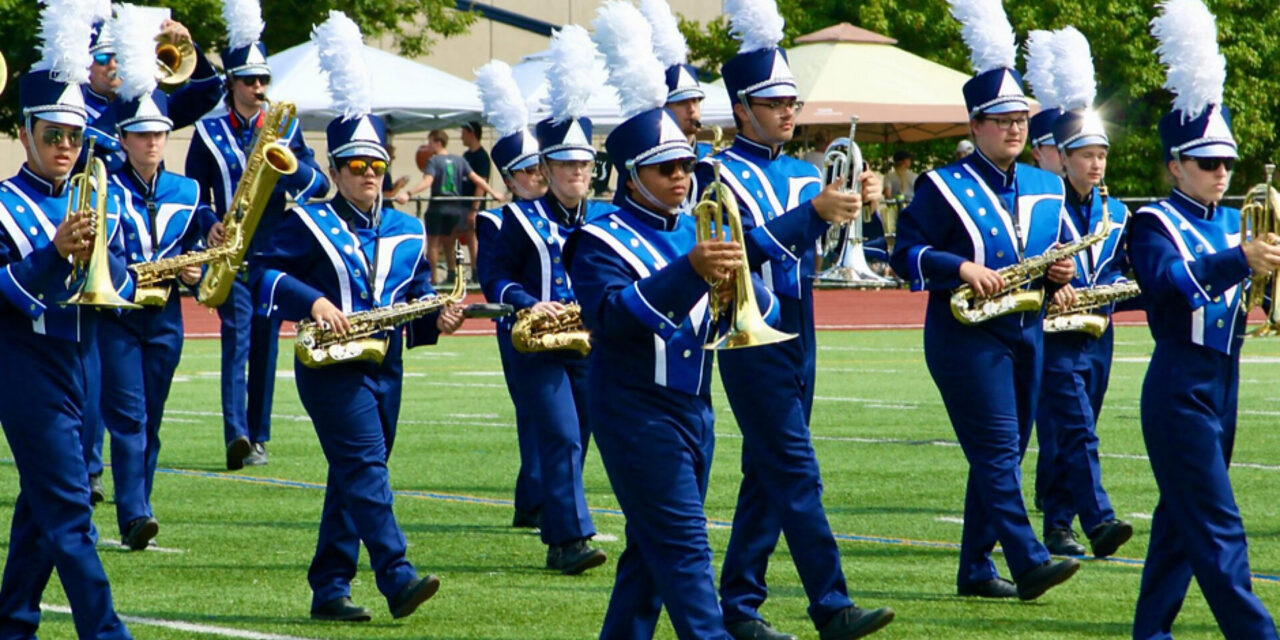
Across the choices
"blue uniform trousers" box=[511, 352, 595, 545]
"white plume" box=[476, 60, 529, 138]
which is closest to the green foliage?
"white plume" box=[476, 60, 529, 138]

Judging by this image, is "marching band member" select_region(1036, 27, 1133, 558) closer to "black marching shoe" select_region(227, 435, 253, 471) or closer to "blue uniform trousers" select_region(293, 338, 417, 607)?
"blue uniform trousers" select_region(293, 338, 417, 607)

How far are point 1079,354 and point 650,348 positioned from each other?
3.91 meters

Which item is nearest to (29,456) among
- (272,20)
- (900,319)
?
(900,319)

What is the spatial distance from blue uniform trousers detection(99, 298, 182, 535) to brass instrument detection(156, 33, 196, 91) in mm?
1594

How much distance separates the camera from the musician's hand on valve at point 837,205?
6.41 meters

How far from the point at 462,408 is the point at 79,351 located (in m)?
8.90

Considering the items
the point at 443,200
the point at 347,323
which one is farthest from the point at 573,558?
the point at 443,200

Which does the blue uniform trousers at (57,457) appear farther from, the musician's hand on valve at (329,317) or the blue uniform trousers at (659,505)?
the blue uniform trousers at (659,505)

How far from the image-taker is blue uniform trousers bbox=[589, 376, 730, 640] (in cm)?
556

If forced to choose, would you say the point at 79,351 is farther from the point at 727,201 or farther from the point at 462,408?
the point at 462,408

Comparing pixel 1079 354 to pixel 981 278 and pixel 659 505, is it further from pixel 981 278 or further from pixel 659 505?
pixel 659 505

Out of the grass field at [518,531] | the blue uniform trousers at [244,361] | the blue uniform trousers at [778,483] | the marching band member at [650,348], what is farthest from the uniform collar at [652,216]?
the blue uniform trousers at [244,361]

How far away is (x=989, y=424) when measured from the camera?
750cm

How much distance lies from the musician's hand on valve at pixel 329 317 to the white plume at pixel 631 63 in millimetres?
1548
